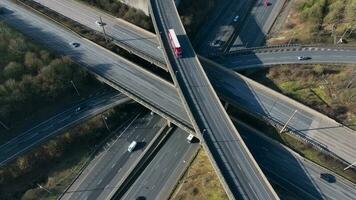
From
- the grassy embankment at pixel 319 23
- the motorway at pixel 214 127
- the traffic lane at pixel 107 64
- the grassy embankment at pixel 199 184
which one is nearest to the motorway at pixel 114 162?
the traffic lane at pixel 107 64

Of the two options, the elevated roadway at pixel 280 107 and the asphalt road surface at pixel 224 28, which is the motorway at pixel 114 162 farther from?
the asphalt road surface at pixel 224 28

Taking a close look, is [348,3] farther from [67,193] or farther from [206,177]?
[67,193]

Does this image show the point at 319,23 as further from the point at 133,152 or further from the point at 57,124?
the point at 57,124

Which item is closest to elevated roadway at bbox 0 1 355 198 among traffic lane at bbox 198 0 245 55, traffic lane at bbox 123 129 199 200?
traffic lane at bbox 123 129 199 200

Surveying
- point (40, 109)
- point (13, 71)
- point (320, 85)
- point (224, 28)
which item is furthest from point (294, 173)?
point (13, 71)

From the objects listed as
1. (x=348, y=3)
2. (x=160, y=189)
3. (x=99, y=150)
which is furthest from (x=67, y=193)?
(x=348, y=3)

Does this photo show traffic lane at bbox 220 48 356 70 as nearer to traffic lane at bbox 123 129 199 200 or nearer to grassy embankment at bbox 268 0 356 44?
grassy embankment at bbox 268 0 356 44
